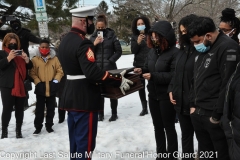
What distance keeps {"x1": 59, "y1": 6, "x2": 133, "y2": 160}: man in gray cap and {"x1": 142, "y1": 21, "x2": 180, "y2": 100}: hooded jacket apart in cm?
50

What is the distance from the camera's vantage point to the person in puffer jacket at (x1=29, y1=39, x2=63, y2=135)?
5.39 m

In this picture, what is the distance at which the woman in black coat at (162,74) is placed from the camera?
370 cm

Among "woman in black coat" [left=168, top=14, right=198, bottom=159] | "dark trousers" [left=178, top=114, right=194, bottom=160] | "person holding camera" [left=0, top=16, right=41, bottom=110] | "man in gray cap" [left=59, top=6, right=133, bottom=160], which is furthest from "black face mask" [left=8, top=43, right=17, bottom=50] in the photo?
"dark trousers" [left=178, top=114, right=194, bottom=160]

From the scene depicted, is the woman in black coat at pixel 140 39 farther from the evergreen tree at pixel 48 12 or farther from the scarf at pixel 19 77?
the evergreen tree at pixel 48 12

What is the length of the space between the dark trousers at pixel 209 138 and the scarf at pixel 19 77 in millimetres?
3228

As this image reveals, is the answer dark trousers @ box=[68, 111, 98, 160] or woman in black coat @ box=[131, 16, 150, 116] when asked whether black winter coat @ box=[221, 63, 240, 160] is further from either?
woman in black coat @ box=[131, 16, 150, 116]

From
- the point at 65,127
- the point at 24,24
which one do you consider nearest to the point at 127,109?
the point at 65,127

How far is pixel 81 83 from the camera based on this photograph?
130 inches

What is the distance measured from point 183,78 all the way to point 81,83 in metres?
1.21

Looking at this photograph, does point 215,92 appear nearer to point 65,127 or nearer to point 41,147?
point 41,147

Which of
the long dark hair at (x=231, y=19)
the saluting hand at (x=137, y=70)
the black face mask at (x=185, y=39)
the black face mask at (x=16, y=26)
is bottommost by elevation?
the saluting hand at (x=137, y=70)

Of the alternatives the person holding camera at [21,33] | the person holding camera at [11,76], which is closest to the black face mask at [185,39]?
the person holding camera at [11,76]

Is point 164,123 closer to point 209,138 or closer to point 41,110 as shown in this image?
point 209,138

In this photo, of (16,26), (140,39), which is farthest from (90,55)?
(16,26)
